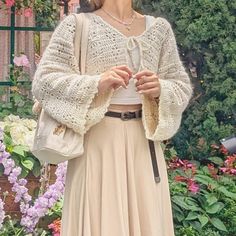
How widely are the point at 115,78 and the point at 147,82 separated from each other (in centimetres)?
15

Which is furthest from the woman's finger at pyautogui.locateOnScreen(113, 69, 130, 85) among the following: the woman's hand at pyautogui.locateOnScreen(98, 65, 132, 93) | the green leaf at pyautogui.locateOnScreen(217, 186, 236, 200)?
the green leaf at pyautogui.locateOnScreen(217, 186, 236, 200)

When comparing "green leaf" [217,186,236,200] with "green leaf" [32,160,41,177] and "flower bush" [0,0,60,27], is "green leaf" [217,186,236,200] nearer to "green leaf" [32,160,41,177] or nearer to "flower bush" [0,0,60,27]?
"green leaf" [32,160,41,177]

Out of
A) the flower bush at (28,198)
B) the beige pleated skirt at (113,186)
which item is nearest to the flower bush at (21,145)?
the flower bush at (28,198)

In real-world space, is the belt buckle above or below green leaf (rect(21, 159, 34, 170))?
above

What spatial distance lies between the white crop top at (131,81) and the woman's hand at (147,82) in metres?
Answer: 0.12

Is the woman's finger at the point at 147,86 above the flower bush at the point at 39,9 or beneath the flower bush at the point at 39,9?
above

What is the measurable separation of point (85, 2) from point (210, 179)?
2.15 meters

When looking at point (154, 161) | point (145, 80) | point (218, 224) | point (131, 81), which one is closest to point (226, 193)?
point (218, 224)

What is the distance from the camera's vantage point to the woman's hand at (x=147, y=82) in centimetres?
275

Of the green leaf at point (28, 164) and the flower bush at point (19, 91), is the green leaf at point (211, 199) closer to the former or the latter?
the green leaf at point (28, 164)

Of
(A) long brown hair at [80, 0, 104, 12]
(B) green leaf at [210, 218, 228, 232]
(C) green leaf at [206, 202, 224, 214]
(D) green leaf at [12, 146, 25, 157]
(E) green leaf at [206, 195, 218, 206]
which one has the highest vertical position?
(A) long brown hair at [80, 0, 104, 12]

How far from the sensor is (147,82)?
2.76 metres

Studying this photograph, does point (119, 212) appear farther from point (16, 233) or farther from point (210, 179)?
point (210, 179)

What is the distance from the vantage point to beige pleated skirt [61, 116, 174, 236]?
2861 mm
